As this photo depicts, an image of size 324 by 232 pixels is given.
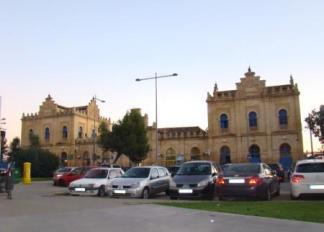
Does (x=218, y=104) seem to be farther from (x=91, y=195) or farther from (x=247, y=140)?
(x=91, y=195)

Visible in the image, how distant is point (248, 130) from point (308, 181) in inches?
1899

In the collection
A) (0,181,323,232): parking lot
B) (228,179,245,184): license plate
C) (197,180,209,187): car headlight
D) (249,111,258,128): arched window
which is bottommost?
(0,181,323,232): parking lot

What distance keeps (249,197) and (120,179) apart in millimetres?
6251

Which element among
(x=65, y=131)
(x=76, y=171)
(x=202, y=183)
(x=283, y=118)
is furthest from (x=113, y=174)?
(x=65, y=131)

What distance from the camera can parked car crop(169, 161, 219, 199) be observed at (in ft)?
63.0

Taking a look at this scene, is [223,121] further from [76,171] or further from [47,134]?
[76,171]

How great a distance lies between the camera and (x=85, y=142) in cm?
7925

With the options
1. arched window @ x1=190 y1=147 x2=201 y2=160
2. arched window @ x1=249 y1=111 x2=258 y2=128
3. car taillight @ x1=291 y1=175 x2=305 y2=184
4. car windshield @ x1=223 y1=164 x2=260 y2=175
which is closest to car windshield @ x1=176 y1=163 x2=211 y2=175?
car windshield @ x1=223 y1=164 x2=260 y2=175

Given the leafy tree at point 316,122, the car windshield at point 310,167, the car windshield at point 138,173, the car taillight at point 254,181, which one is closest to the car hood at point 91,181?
the car windshield at point 138,173

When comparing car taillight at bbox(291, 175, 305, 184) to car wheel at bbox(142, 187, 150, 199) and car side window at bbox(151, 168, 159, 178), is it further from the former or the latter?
car side window at bbox(151, 168, 159, 178)

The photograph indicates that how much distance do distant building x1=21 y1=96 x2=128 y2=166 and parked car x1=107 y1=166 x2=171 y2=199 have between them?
54.2 meters

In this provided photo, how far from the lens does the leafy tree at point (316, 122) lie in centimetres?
4825

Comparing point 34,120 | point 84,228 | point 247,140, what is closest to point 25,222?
point 84,228

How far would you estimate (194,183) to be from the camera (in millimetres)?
19281
